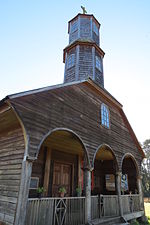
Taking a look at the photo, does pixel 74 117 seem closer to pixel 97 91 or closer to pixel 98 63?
pixel 97 91

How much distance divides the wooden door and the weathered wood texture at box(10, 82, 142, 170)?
2757 millimetres

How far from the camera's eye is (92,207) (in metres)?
6.61

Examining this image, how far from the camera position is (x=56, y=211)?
5328mm

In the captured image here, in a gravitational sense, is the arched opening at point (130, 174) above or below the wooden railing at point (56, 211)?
above

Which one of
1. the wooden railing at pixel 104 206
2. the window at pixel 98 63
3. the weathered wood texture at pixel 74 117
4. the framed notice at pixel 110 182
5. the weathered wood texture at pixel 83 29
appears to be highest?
the weathered wood texture at pixel 83 29

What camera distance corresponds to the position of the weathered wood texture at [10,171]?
4598 mm

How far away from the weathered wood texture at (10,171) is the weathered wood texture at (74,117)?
0.85 metres

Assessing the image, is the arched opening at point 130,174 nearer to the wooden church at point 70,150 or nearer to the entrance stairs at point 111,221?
the wooden church at point 70,150

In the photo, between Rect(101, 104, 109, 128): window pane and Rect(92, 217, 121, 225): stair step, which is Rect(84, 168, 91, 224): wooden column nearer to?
Rect(92, 217, 121, 225): stair step

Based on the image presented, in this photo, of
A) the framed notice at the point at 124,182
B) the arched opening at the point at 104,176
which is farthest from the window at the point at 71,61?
the framed notice at the point at 124,182

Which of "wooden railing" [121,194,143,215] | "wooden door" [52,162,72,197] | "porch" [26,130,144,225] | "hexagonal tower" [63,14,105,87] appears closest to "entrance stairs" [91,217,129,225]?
"porch" [26,130,144,225]

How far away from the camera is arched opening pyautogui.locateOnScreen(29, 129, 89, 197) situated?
25.1 ft

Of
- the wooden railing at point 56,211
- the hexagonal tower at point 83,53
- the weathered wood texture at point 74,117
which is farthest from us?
the hexagonal tower at point 83,53

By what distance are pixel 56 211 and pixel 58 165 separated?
369 cm
